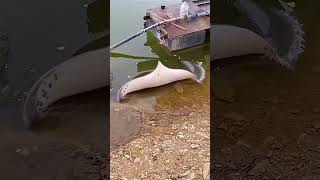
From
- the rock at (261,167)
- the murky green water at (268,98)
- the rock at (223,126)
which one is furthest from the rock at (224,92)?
the rock at (261,167)

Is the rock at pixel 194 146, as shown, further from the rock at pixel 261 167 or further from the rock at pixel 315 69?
the rock at pixel 315 69

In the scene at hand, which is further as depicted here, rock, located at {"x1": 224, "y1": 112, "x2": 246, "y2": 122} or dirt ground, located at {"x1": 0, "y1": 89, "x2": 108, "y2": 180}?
rock, located at {"x1": 224, "y1": 112, "x2": 246, "y2": 122}

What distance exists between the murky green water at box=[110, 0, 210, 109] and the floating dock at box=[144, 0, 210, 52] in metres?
0.13

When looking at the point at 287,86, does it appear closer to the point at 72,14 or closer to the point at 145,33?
the point at 145,33

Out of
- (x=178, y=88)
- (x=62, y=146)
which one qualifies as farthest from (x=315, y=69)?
(x=62, y=146)

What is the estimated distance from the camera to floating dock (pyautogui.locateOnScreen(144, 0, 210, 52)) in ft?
24.6

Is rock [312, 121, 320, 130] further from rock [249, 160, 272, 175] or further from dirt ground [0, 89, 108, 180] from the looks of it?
dirt ground [0, 89, 108, 180]

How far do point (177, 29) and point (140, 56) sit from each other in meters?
0.73

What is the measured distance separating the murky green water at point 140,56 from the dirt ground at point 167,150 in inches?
22.5

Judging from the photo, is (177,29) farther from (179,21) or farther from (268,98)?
(268,98)

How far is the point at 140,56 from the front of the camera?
755 centimetres

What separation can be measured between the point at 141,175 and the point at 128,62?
2950 mm

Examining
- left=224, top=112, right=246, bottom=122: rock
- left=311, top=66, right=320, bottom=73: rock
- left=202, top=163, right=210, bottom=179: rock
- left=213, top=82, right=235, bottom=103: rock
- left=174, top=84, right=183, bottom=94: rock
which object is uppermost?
left=311, top=66, right=320, bottom=73: rock

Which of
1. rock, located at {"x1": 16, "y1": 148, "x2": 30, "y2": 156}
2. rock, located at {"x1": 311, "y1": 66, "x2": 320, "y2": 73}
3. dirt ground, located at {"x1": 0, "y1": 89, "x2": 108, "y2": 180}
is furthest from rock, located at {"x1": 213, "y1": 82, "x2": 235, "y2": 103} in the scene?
rock, located at {"x1": 16, "y1": 148, "x2": 30, "y2": 156}
